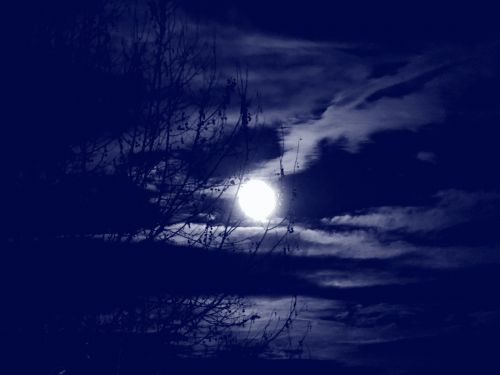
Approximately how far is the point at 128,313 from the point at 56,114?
2931mm

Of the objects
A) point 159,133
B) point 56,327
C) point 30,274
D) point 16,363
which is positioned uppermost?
point 159,133

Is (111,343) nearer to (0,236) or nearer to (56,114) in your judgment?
(0,236)

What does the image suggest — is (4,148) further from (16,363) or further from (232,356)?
(232,356)

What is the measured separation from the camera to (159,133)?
840 centimetres

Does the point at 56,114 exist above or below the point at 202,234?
above

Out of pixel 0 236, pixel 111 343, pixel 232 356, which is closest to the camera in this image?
pixel 0 236

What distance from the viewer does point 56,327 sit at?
8484 mm

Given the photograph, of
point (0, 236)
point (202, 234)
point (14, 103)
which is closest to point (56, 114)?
point (14, 103)

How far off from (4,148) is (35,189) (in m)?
0.69

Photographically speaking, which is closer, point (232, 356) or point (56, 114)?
point (56, 114)

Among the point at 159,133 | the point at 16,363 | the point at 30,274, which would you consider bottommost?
the point at 16,363

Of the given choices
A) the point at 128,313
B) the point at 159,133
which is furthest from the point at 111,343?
the point at 159,133

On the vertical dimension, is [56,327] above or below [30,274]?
below

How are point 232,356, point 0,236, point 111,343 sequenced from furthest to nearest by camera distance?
point 232,356 < point 111,343 < point 0,236
